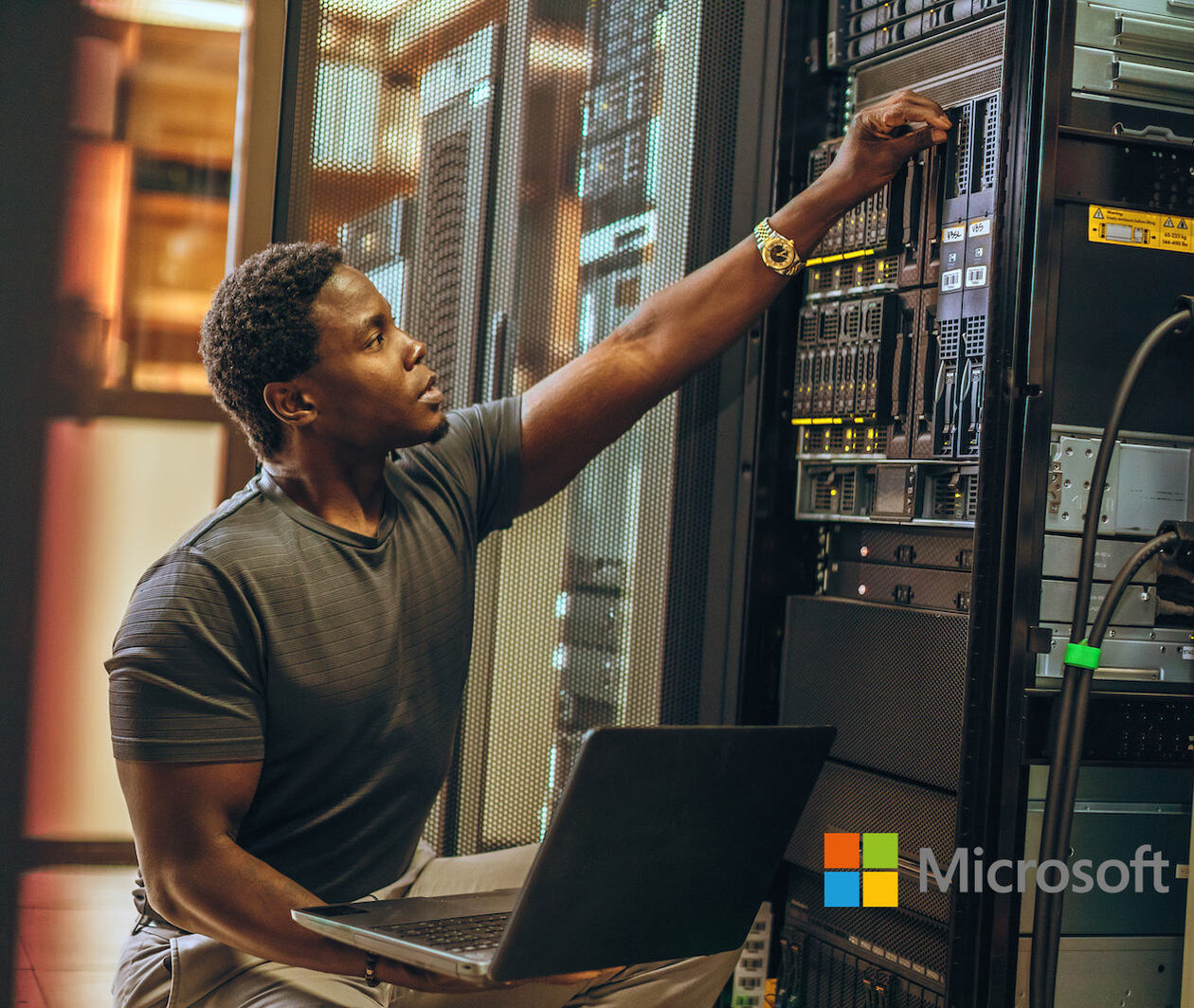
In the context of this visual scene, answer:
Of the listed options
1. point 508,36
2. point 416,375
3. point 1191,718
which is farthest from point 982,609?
point 508,36

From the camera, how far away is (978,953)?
6.14 feet

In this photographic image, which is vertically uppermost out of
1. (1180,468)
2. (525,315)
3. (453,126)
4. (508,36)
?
(508,36)

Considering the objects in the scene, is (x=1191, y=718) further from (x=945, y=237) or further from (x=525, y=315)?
(x=525, y=315)

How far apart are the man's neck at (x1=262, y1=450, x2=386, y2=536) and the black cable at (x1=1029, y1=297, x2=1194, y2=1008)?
3.63 ft

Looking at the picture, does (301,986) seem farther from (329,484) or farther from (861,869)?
(861,869)

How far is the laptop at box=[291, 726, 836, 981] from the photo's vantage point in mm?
1310

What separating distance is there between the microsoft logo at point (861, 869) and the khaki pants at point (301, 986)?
0.32 meters

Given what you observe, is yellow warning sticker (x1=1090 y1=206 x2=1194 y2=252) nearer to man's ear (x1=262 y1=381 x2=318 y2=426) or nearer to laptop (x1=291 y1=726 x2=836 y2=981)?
laptop (x1=291 y1=726 x2=836 y2=981)

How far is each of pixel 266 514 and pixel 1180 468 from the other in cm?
147

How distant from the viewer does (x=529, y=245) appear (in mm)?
2322

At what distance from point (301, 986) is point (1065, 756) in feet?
3.81

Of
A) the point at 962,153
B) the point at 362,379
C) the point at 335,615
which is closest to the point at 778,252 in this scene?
the point at 962,153

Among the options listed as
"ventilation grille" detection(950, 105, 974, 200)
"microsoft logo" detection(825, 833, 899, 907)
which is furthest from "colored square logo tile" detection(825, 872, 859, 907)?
"ventilation grille" detection(950, 105, 974, 200)

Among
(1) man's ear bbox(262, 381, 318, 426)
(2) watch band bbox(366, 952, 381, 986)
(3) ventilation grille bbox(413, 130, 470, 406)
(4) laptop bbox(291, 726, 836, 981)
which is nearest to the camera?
(4) laptop bbox(291, 726, 836, 981)
